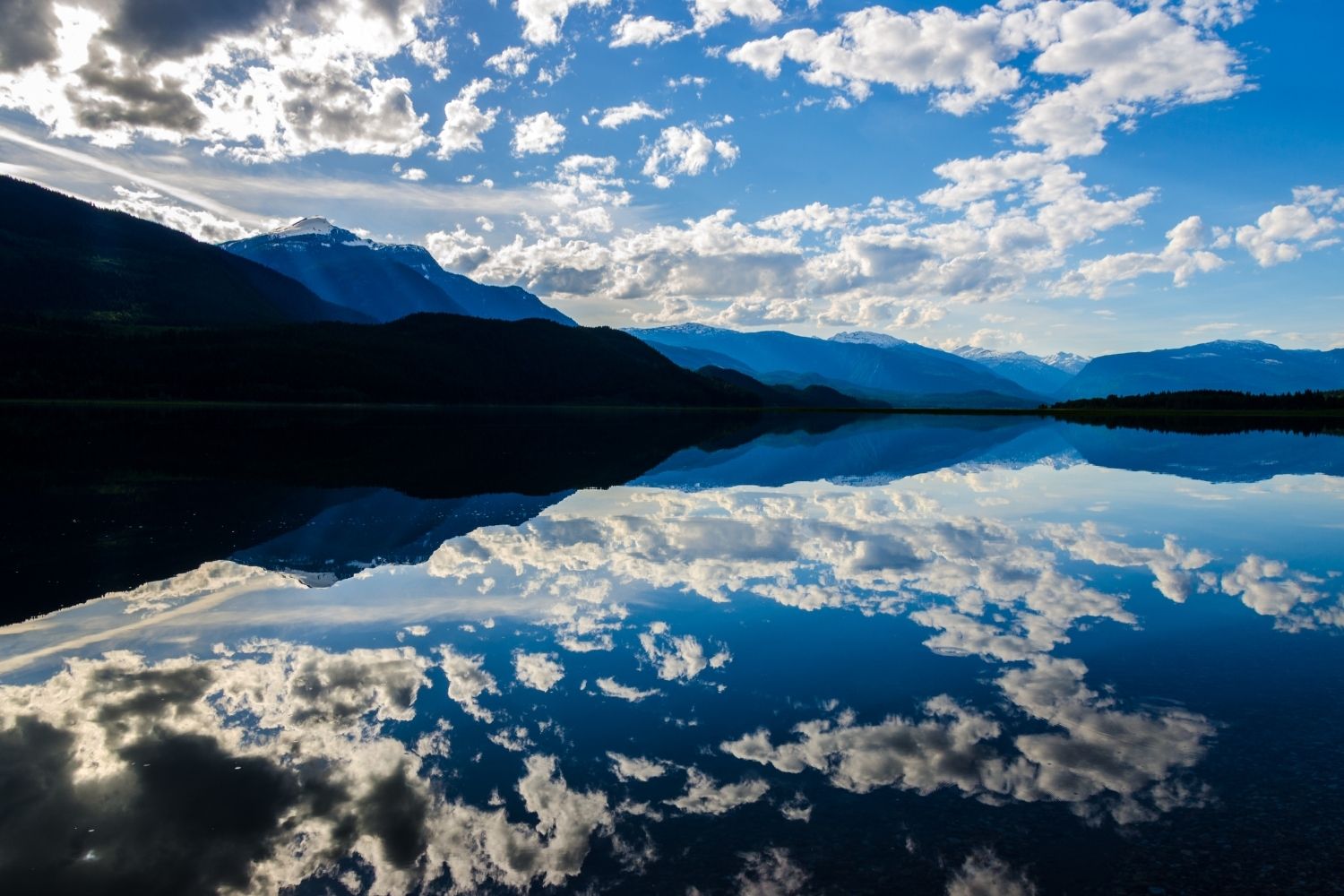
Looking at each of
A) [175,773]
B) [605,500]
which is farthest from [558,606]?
[605,500]

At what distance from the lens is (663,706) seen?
14.3 meters

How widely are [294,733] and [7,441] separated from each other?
254 ft

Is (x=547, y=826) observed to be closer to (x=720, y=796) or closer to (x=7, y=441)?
(x=720, y=796)

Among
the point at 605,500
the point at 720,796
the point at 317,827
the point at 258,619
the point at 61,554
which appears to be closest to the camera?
the point at 317,827

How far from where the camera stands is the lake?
9.53 meters

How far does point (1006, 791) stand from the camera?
437 inches

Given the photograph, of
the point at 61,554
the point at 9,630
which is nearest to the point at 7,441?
the point at 61,554

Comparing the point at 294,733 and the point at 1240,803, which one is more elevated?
the point at 1240,803

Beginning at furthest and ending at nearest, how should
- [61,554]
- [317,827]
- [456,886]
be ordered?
[61,554] → [317,827] → [456,886]

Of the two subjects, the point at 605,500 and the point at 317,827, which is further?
the point at 605,500

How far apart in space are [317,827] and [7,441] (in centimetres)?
8055

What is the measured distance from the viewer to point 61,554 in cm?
2588

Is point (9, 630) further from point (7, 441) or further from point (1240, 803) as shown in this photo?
point (7, 441)

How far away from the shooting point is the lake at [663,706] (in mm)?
9531
